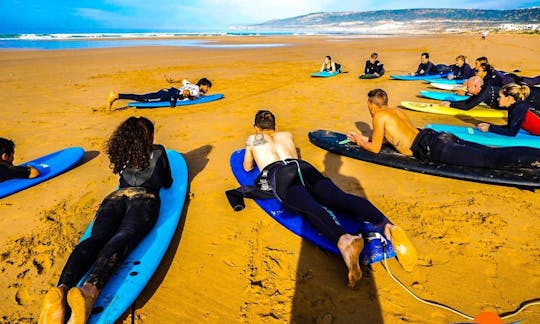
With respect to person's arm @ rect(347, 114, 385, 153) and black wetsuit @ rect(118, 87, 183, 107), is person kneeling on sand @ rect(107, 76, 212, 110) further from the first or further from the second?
person's arm @ rect(347, 114, 385, 153)

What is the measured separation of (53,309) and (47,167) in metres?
3.50

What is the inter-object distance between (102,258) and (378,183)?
3.33 meters

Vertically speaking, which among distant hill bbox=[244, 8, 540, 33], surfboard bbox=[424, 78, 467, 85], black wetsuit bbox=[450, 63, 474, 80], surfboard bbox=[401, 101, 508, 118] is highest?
distant hill bbox=[244, 8, 540, 33]

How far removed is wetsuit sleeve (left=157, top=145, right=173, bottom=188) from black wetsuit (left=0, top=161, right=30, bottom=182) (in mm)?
2113

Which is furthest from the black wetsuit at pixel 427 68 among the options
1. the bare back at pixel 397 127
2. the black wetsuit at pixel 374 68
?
the bare back at pixel 397 127

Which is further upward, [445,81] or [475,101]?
[475,101]

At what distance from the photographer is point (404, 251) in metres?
2.62

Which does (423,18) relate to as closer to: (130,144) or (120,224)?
(130,144)

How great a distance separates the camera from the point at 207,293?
254 cm

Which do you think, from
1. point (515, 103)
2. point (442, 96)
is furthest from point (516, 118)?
point (442, 96)

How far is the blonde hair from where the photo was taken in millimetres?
4918

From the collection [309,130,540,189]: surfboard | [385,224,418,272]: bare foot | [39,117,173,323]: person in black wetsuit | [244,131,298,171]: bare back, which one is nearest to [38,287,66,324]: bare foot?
[39,117,173,323]: person in black wetsuit

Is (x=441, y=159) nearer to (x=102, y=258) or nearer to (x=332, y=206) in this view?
(x=332, y=206)

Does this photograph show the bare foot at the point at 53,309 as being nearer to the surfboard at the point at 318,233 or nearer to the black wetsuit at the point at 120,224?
the black wetsuit at the point at 120,224
